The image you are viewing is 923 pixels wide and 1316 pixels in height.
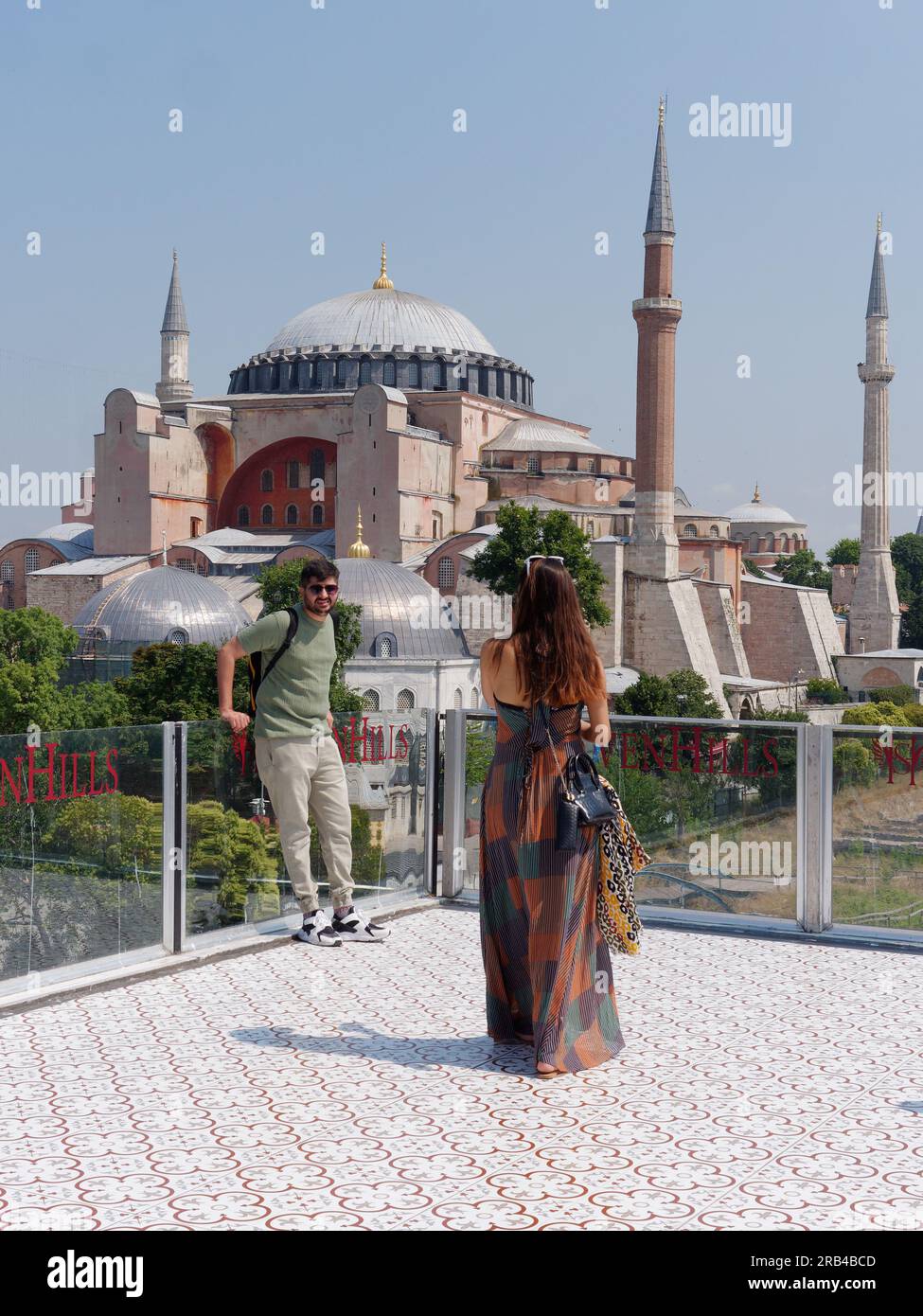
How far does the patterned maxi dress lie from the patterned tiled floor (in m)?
0.10

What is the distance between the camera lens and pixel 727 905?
5461 millimetres

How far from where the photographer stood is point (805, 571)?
64125mm

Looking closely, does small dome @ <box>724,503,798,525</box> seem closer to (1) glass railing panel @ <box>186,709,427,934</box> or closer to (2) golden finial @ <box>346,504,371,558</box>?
(2) golden finial @ <box>346,504,371,558</box>

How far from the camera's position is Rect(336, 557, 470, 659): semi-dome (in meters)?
31.2

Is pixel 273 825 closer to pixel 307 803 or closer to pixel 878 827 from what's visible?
pixel 307 803

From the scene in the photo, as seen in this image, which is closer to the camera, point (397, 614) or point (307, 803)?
point (307, 803)

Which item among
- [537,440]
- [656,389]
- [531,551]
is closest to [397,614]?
[531,551]

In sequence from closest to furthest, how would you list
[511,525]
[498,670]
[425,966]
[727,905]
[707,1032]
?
[498,670] → [707,1032] → [425,966] → [727,905] → [511,525]

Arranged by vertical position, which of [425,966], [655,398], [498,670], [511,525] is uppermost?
[655,398]

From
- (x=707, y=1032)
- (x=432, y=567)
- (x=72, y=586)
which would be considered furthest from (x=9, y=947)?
(x=72, y=586)

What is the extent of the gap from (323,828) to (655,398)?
31.8 m

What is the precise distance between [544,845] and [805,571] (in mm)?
62607

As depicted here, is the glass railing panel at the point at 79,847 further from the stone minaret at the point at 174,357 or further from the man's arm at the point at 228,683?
the stone minaret at the point at 174,357

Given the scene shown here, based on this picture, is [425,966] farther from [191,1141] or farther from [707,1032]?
[191,1141]
